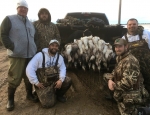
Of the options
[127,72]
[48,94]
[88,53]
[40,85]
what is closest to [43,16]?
[88,53]

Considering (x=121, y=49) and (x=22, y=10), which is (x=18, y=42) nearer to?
(x=22, y=10)

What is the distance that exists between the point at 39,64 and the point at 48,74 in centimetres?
31

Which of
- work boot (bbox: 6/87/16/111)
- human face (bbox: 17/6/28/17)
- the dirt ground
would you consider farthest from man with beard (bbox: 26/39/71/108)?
human face (bbox: 17/6/28/17)

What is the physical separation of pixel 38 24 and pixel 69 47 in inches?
38.9

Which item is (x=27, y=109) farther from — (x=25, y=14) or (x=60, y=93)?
(x=25, y=14)

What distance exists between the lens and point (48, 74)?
15.5 ft

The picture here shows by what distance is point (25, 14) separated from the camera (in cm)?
470

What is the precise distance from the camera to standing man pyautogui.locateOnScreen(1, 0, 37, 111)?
14.5ft

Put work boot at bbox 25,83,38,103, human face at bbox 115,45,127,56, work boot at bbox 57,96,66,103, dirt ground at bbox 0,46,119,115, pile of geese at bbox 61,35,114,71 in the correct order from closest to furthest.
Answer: human face at bbox 115,45,127,56 → dirt ground at bbox 0,46,119,115 → pile of geese at bbox 61,35,114,71 → work boot at bbox 57,96,66,103 → work boot at bbox 25,83,38,103

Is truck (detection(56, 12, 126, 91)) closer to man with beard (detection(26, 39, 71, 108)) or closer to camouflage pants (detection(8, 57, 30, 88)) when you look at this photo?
man with beard (detection(26, 39, 71, 108))

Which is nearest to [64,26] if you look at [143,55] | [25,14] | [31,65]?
[25,14]

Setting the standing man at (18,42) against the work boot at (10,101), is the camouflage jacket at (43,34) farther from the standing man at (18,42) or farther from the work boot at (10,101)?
the work boot at (10,101)

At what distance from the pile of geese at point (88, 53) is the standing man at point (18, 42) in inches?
36.0

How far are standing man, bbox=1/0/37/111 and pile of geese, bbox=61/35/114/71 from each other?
36.0 inches
